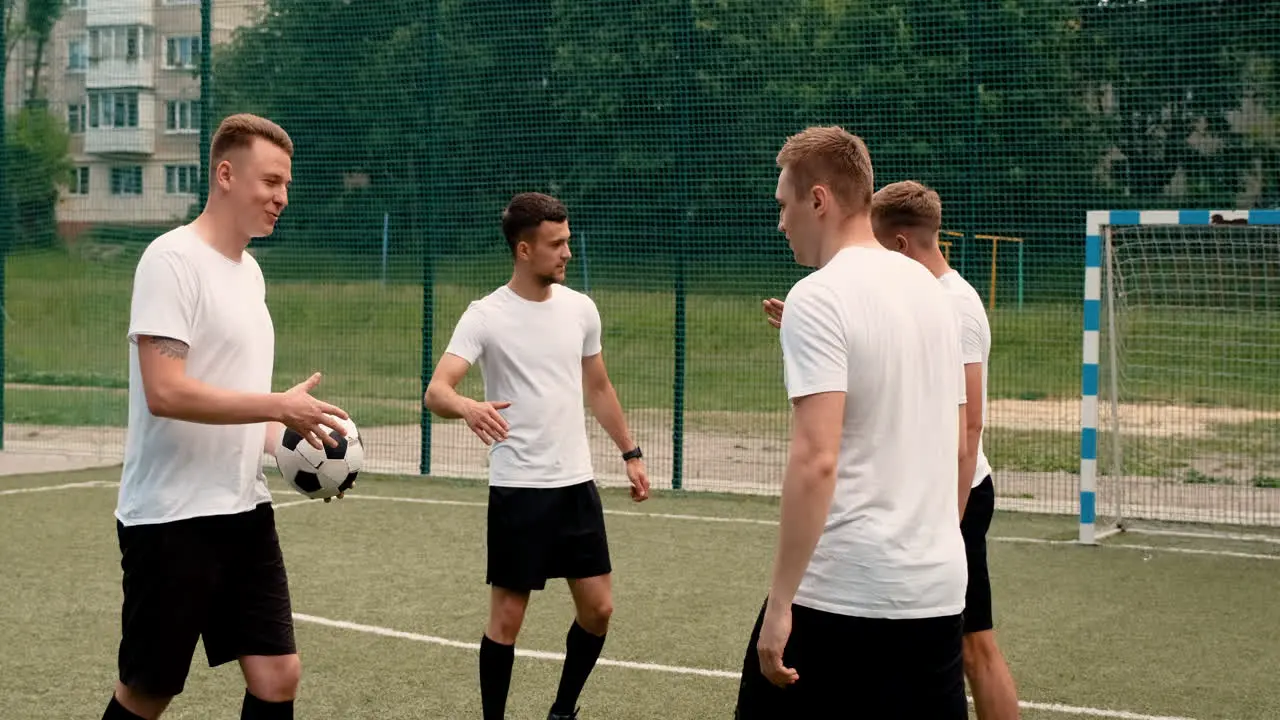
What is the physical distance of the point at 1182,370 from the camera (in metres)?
10.3

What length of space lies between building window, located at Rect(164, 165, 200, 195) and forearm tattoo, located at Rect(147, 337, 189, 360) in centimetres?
958

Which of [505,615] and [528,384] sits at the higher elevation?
[528,384]

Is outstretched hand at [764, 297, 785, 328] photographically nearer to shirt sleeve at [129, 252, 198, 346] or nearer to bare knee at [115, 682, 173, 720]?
shirt sleeve at [129, 252, 198, 346]

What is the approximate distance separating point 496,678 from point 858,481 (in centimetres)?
233

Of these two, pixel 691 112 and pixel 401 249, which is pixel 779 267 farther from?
pixel 401 249

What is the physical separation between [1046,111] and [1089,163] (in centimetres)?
48

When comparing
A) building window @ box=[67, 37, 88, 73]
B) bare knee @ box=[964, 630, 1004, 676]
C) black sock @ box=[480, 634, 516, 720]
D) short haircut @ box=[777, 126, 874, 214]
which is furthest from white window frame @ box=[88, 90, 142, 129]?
short haircut @ box=[777, 126, 874, 214]

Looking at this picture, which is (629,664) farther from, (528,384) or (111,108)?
(111,108)

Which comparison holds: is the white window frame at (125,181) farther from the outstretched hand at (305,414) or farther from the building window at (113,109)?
the outstretched hand at (305,414)

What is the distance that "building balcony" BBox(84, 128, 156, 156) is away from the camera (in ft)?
43.3

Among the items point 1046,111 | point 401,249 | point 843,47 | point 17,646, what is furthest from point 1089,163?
point 17,646

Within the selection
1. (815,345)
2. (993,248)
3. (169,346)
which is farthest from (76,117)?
(815,345)

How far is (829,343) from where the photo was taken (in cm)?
292

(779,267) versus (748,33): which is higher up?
(748,33)
